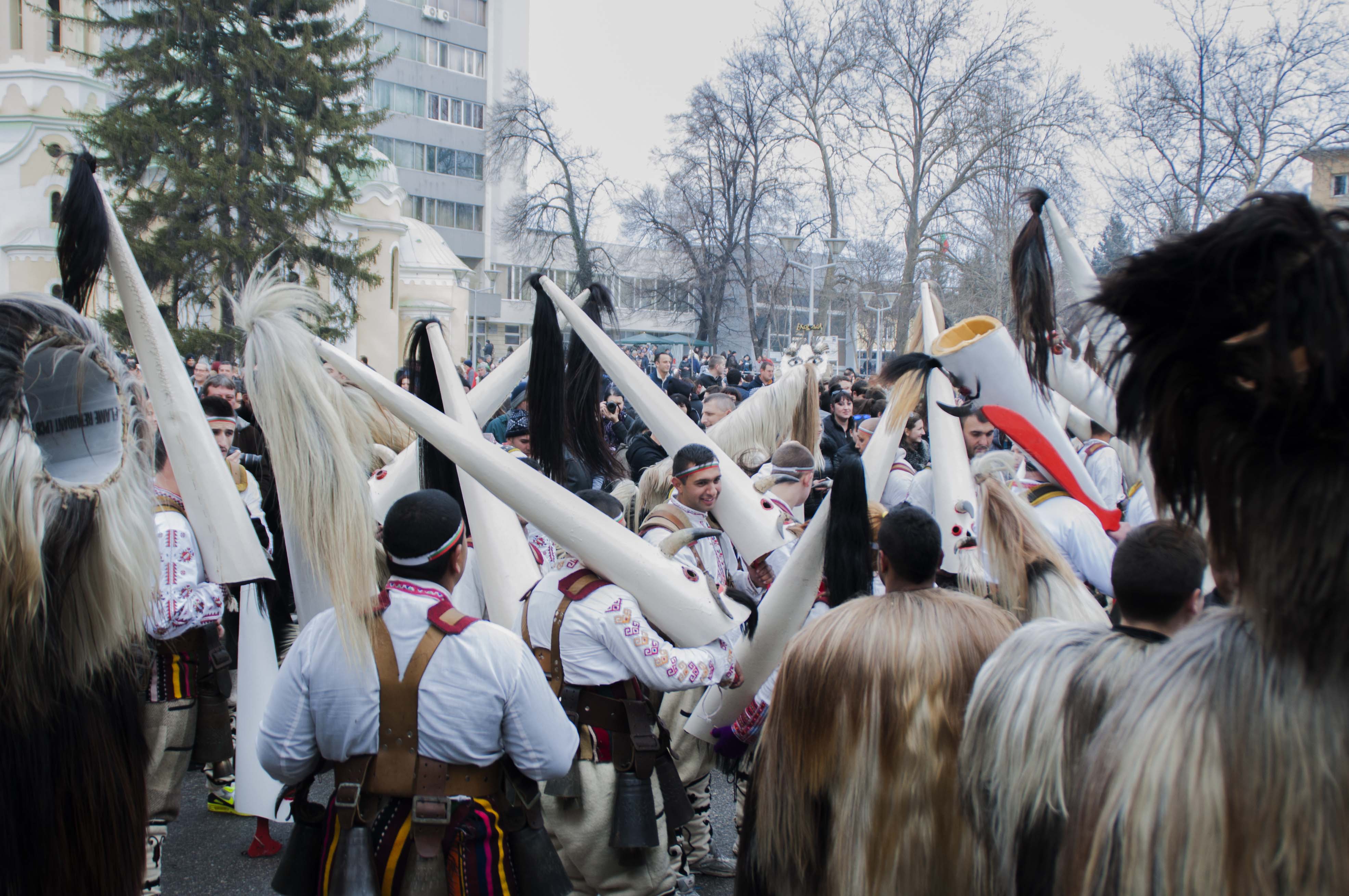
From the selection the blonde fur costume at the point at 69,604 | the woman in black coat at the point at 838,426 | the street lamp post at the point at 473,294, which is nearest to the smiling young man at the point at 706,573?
the blonde fur costume at the point at 69,604

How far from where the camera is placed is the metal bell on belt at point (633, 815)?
3.52m

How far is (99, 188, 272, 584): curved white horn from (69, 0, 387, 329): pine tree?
63.0 feet

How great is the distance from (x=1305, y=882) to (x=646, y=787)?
8.14ft

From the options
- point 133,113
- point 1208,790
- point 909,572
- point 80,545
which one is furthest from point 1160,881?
point 133,113

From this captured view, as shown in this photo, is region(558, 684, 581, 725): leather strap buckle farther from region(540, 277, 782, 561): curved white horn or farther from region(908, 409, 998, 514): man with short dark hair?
region(908, 409, 998, 514): man with short dark hair

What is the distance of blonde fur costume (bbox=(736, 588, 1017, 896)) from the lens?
104 inches

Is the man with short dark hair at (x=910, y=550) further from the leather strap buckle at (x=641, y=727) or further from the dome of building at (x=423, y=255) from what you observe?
the dome of building at (x=423, y=255)

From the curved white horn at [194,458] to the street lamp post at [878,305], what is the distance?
24.9 meters

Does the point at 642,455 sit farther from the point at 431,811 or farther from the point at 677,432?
the point at 431,811

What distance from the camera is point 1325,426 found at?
1381mm

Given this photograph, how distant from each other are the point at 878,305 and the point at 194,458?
33.6m

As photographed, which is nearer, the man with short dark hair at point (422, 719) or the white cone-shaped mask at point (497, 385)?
the man with short dark hair at point (422, 719)

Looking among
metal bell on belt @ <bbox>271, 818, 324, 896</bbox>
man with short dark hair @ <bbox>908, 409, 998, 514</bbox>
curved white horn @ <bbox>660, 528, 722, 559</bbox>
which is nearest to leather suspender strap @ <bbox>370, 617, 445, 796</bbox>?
metal bell on belt @ <bbox>271, 818, 324, 896</bbox>

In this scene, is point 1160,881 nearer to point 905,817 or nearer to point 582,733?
point 905,817
